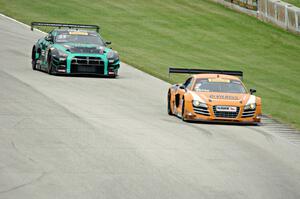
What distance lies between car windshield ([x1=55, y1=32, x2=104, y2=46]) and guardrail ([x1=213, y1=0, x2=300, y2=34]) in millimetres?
19683

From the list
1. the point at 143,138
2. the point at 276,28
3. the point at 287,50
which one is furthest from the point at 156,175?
the point at 276,28

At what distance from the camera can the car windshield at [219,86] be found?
22.9 metres

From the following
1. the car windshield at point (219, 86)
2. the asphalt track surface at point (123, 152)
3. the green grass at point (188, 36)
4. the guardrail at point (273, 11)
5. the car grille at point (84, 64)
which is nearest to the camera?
the asphalt track surface at point (123, 152)

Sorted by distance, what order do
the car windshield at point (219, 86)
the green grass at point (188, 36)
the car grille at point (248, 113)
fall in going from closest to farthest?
the car grille at point (248, 113) < the car windshield at point (219, 86) < the green grass at point (188, 36)

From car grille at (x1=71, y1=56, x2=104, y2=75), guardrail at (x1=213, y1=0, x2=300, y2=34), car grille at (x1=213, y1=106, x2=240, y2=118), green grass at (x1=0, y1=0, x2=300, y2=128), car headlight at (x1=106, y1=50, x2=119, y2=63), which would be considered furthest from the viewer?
guardrail at (x1=213, y1=0, x2=300, y2=34)

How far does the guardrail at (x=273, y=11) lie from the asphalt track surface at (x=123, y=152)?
23.8 metres

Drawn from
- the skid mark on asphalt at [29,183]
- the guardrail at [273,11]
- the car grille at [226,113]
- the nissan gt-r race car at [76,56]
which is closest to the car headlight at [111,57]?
the nissan gt-r race car at [76,56]

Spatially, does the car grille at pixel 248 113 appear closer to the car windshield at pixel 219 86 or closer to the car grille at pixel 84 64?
the car windshield at pixel 219 86

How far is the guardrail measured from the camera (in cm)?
4888

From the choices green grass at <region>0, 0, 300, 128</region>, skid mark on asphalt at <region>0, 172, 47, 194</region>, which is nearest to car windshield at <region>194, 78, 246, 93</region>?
green grass at <region>0, 0, 300, 128</region>

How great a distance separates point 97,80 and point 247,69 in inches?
393

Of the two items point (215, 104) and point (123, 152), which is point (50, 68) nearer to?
point (215, 104)

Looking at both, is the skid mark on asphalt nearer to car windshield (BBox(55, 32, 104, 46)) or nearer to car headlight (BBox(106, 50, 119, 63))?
car headlight (BBox(106, 50, 119, 63))

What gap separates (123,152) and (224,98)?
5945 mm
